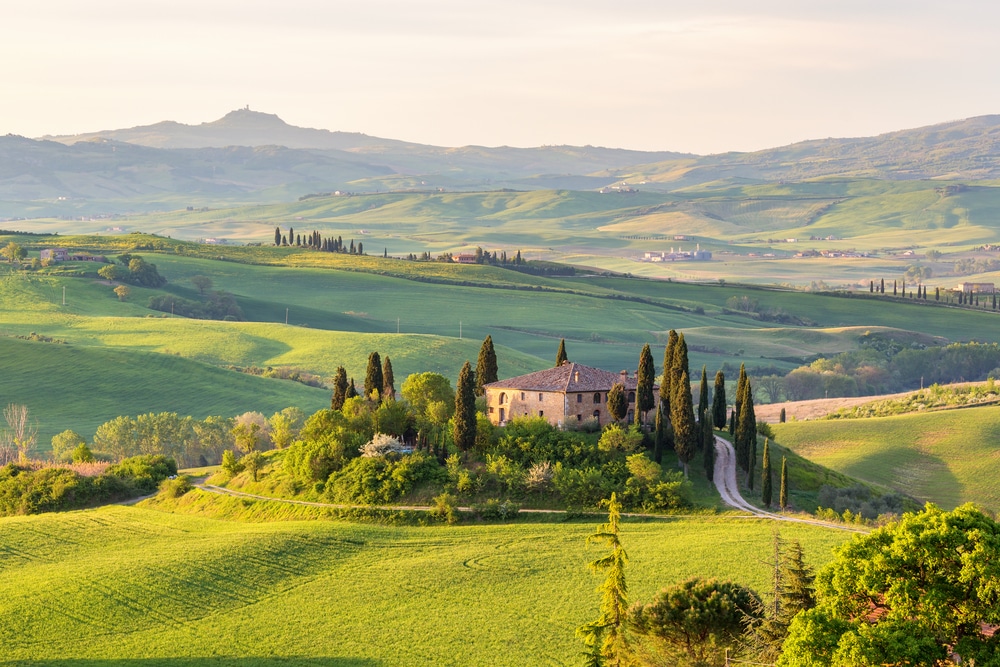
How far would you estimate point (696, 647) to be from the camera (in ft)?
151

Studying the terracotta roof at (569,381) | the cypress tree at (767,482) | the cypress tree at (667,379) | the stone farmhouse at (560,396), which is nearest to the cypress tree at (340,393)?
the stone farmhouse at (560,396)

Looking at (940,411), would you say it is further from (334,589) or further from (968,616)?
(968,616)

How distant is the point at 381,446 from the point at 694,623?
1653 inches

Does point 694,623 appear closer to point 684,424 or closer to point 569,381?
point 684,424

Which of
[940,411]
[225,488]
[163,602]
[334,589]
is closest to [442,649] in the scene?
[334,589]

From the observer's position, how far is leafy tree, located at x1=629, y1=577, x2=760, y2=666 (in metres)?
45.6

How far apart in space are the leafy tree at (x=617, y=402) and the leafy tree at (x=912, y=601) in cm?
4819

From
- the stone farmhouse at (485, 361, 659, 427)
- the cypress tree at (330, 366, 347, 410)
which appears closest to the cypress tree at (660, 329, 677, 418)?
the stone farmhouse at (485, 361, 659, 427)

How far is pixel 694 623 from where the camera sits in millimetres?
45594

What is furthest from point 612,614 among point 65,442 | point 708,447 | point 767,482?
point 65,442

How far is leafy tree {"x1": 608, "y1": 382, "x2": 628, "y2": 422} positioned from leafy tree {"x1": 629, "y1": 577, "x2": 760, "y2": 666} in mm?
40633

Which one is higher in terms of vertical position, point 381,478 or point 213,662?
point 381,478

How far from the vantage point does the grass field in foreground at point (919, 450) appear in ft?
337

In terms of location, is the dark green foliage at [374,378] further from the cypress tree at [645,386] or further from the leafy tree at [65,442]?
the leafy tree at [65,442]
